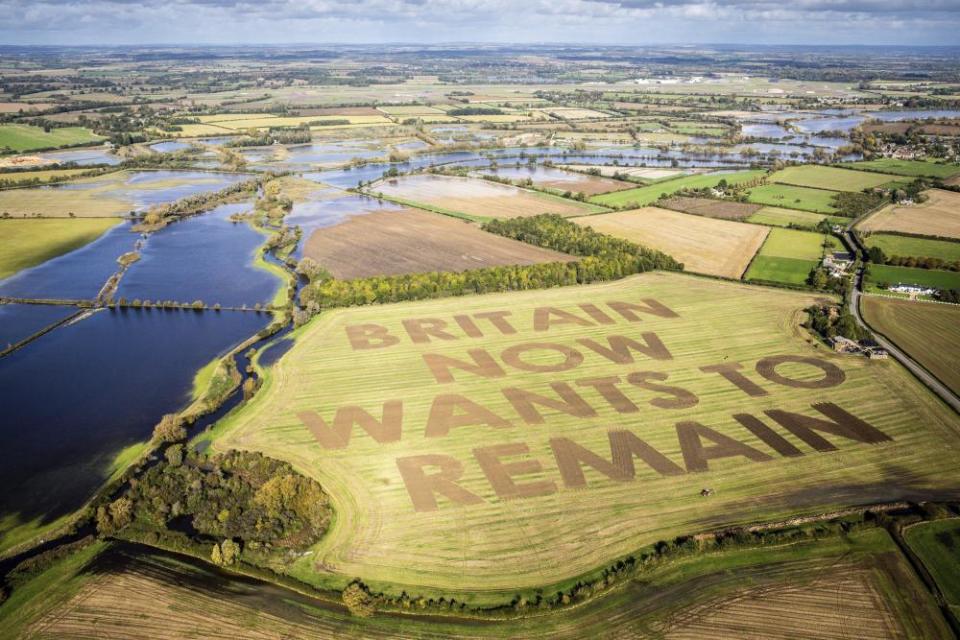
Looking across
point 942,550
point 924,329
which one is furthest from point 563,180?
point 942,550

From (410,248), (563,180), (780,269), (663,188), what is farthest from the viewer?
(563,180)

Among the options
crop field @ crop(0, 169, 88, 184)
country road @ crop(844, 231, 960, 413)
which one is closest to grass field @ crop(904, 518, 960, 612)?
country road @ crop(844, 231, 960, 413)

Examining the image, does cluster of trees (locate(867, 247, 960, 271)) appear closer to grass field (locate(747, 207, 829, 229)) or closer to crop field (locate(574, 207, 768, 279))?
crop field (locate(574, 207, 768, 279))

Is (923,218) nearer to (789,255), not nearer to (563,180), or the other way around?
(789,255)

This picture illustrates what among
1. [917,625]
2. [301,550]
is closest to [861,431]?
[917,625]

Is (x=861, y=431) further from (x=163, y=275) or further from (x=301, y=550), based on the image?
(x=163, y=275)

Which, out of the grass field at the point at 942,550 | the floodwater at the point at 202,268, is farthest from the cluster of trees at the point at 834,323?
the floodwater at the point at 202,268
